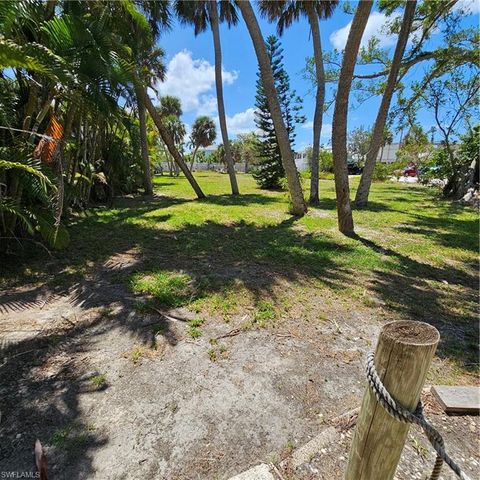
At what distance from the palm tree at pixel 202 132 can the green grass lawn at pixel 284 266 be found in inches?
1222

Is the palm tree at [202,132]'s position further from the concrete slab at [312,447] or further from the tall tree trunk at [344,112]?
the concrete slab at [312,447]

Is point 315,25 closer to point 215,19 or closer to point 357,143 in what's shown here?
point 215,19

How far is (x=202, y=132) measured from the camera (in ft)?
123

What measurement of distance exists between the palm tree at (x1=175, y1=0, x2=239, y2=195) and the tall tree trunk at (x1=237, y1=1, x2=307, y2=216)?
539 centimetres

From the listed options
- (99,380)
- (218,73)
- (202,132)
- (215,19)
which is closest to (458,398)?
(99,380)

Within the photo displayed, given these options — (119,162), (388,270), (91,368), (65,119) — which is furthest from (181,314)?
(119,162)

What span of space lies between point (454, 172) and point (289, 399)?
607 inches

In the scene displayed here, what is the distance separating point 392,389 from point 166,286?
3.39 meters

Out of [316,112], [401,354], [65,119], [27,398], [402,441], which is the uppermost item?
[316,112]

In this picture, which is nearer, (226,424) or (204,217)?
(226,424)

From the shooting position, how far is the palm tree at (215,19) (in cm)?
1238

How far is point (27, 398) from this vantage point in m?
2.35

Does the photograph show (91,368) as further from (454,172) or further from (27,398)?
(454,172)

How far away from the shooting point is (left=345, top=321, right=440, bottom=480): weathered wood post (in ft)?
3.77
